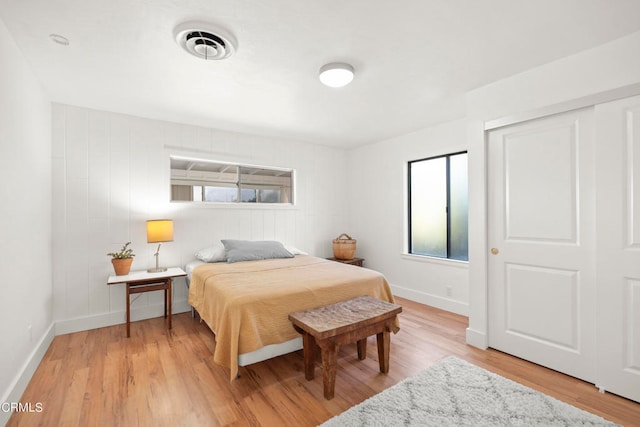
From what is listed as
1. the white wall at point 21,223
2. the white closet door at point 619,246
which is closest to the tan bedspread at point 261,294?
the white wall at point 21,223

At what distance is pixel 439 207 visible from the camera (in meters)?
4.14

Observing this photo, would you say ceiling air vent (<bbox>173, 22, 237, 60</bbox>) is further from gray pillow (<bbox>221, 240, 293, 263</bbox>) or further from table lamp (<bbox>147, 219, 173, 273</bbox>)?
gray pillow (<bbox>221, 240, 293, 263</bbox>)

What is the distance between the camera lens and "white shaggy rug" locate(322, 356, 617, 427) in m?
1.74

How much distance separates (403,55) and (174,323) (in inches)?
146

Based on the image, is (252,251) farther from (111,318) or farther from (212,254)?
(111,318)

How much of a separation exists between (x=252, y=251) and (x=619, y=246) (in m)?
3.53

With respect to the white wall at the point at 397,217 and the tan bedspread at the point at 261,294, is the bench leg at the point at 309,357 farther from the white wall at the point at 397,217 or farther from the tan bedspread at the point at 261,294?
the white wall at the point at 397,217

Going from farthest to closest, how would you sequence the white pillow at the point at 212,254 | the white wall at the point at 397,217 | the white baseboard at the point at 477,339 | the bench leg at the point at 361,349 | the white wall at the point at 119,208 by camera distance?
the white wall at the point at 397,217 < the white pillow at the point at 212,254 < the white wall at the point at 119,208 < the white baseboard at the point at 477,339 < the bench leg at the point at 361,349

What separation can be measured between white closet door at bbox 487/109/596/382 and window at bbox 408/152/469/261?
111 centimetres

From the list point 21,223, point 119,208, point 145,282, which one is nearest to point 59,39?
point 21,223

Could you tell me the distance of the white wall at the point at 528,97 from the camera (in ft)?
6.59

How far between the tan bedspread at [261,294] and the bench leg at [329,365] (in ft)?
Result: 1.38

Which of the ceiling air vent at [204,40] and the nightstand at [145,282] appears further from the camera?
the nightstand at [145,282]

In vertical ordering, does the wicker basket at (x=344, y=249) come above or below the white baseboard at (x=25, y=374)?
above
